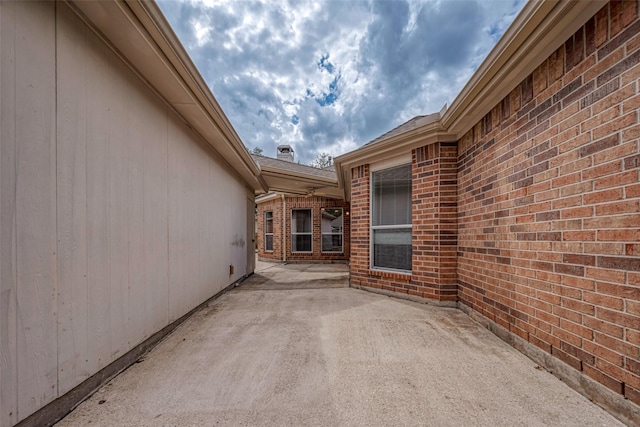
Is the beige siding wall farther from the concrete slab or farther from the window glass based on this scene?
A: the window glass

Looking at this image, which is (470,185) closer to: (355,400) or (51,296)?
(355,400)

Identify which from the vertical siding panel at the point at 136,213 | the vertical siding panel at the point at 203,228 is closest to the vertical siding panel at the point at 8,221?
the vertical siding panel at the point at 136,213

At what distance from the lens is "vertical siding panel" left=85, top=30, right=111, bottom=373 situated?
1732 mm

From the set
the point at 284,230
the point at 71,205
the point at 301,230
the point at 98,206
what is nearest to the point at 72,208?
the point at 71,205

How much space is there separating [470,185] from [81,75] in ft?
13.3

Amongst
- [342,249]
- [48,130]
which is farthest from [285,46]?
[48,130]

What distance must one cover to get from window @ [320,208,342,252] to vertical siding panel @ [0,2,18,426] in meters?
8.76

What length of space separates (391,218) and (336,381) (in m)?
3.04

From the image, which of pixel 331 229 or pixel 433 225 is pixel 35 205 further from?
pixel 331 229

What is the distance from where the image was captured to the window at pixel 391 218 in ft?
13.7

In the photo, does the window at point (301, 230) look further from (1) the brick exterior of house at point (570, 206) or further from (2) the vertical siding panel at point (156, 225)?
(2) the vertical siding panel at point (156, 225)

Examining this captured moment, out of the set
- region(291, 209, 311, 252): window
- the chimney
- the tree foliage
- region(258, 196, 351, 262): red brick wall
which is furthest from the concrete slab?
the tree foliage

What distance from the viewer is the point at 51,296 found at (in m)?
1.43

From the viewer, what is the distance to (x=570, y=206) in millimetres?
1802
